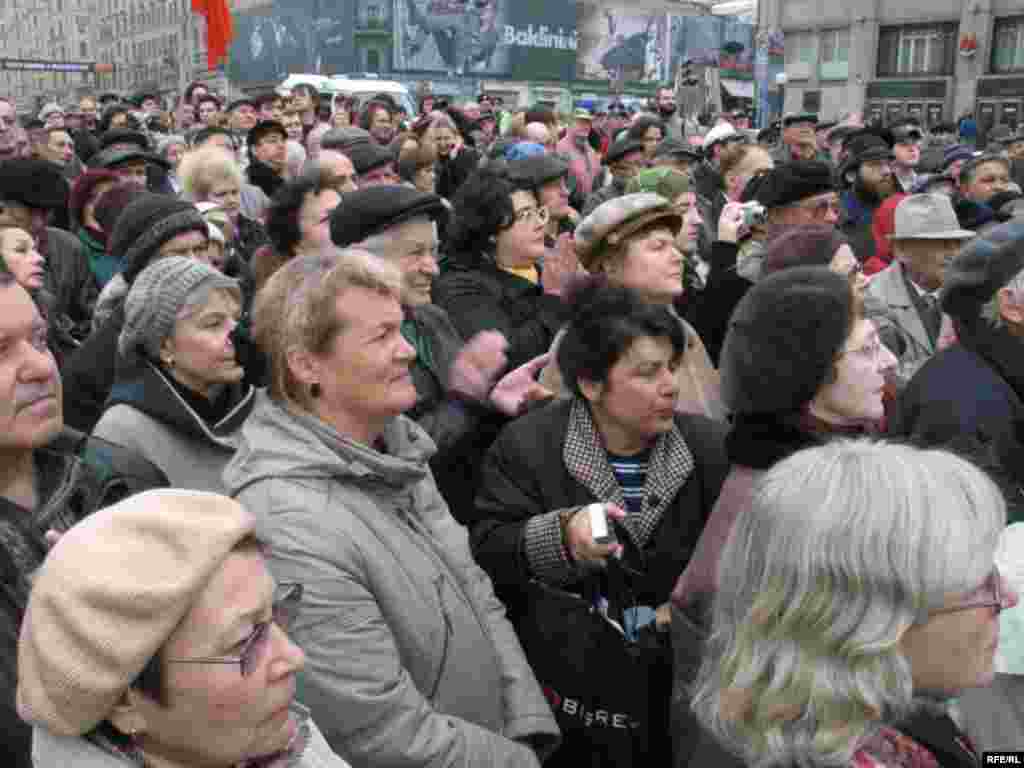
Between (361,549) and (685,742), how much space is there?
0.89 metres

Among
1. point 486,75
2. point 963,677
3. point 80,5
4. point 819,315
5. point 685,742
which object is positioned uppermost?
point 80,5

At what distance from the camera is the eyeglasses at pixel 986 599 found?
1540 millimetres

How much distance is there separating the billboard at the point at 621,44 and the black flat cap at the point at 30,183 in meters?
56.8

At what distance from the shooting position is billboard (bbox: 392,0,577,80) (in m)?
50.8

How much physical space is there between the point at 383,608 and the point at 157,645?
2.33 ft

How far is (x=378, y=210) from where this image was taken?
11.6 ft

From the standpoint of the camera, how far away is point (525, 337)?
3.71 meters

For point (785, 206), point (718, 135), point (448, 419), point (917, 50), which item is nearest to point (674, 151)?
point (718, 135)

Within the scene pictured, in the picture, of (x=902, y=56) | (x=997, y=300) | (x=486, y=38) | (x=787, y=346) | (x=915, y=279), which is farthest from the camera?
(x=486, y=38)

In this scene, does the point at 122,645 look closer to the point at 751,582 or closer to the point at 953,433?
the point at 751,582

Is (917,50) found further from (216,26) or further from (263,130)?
(263,130)

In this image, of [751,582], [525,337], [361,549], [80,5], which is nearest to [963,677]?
[751,582]

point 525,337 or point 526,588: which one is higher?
point 525,337

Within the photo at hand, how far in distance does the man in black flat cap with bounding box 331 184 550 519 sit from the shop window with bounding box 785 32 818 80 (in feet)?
130
